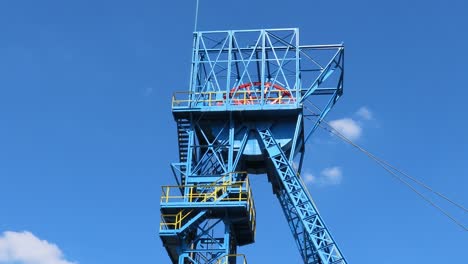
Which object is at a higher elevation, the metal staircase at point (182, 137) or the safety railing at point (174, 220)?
the metal staircase at point (182, 137)

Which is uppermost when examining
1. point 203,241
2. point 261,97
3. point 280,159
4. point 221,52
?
point 221,52

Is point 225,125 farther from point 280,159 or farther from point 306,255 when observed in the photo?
point 306,255

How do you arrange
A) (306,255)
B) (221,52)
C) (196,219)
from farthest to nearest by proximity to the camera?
(221,52), (306,255), (196,219)

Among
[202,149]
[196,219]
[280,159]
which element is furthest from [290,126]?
[196,219]

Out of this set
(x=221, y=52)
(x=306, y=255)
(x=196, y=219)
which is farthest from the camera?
(x=221, y=52)

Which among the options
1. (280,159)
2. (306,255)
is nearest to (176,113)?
(280,159)

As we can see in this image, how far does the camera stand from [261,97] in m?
48.0

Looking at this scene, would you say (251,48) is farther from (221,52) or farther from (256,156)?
(256,156)

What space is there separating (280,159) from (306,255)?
5516 mm

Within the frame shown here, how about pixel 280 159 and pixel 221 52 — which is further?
pixel 221 52

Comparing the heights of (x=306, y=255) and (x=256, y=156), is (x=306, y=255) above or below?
below

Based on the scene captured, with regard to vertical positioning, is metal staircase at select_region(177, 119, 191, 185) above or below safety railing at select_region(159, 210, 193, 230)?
above

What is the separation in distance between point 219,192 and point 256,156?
3677mm

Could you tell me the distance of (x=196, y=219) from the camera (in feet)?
144
